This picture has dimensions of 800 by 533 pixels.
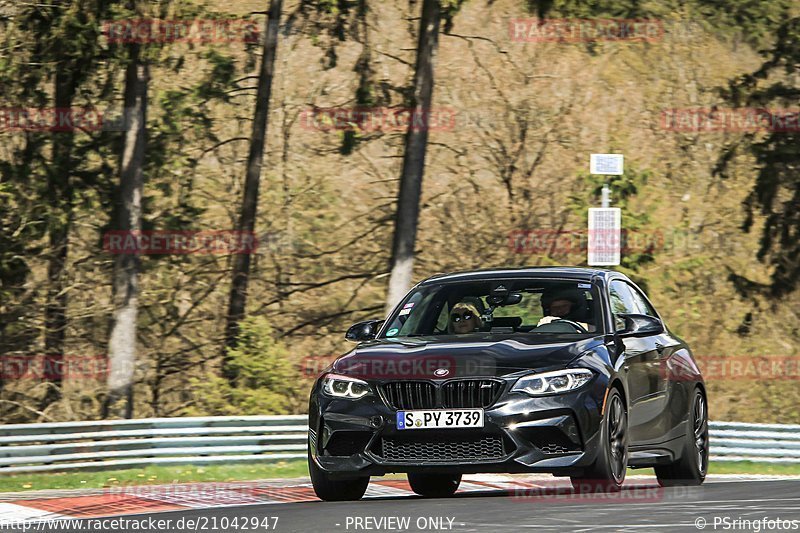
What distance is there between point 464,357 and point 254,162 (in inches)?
849

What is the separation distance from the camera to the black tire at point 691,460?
12469 millimetres

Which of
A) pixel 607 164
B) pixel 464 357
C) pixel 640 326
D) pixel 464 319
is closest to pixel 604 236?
pixel 607 164

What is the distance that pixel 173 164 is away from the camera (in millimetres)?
28516

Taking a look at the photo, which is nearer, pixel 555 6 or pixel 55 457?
pixel 55 457

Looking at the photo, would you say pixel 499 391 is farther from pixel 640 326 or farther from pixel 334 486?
pixel 334 486

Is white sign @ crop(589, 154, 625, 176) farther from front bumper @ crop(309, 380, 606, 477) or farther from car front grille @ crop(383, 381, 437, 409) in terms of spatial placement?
car front grille @ crop(383, 381, 437, 409)

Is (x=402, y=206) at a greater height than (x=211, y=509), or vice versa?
(x=402, y=206)

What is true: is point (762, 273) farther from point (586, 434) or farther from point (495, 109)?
point (586, 434)

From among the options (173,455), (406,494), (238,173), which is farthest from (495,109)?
(406,494)

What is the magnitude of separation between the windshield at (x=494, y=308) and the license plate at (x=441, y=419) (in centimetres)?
125

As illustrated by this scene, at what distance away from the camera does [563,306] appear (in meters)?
11.5

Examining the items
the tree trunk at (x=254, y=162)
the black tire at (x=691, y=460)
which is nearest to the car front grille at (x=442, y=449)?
the black tire at (x=691, y=460)

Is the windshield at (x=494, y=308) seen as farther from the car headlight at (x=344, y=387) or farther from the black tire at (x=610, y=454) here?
the car headlight at (x=344, y=387)

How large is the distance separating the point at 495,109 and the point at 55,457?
25.9m
